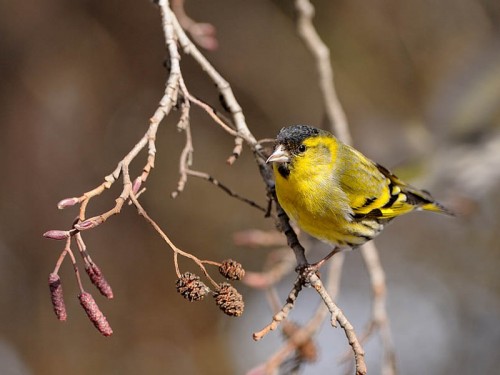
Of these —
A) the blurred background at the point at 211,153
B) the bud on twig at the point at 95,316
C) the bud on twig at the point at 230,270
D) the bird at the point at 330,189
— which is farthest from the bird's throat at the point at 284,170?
the blurred background at the point at 211,153

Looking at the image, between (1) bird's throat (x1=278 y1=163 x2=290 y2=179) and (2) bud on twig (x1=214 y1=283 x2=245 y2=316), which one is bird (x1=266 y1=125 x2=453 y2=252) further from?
(2) bud on twig (x1=214 y1=283 x2=245 y2=316)

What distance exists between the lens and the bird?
8.00 ft

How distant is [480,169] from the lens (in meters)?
4.19

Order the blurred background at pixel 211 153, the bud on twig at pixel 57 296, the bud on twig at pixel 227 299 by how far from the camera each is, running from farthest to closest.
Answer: the blurred background at pixel 211 153 < the bud on twig at pixel 227 299 < the bud on twig at pixel 57 296

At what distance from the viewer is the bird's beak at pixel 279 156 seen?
2.30 meters

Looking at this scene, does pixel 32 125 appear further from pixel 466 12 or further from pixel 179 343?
pixel 466 12

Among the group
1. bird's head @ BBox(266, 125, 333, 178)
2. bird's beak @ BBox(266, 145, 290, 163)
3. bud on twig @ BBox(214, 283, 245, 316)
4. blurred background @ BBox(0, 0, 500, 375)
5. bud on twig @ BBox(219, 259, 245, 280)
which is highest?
blurred background @ BBox(0, 0, 500, 375)

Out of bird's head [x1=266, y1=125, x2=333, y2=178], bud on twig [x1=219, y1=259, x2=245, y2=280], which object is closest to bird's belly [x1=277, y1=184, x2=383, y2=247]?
bird's head [x1=266, y1=125, x2=333, y2=178]

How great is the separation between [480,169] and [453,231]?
7.33 ft

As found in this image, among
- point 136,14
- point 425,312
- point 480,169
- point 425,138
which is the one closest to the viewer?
point 480,169

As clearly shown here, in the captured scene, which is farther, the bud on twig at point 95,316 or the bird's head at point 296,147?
the bird's head at point 296,147

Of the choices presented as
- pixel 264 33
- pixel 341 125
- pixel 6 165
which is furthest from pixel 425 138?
A: pixel 6 165

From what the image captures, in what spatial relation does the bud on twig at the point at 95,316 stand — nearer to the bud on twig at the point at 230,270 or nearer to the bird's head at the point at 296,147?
the bud on twig at the point at 230,270

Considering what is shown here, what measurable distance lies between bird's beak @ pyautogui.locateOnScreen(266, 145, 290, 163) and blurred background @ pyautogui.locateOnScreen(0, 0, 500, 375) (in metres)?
2.48
